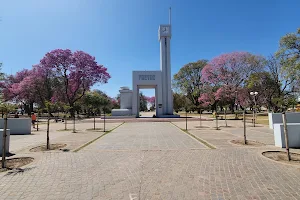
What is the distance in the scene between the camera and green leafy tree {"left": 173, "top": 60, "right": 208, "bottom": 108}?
150 feet

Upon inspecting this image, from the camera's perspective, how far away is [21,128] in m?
12.8

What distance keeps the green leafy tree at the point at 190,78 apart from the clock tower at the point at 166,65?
12.9 m

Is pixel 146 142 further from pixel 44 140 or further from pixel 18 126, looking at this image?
pixel 18 126

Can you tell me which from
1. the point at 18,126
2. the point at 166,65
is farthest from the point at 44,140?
→ the point at 166,65

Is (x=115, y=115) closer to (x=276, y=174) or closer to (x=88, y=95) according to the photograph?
(x=88, y=95)

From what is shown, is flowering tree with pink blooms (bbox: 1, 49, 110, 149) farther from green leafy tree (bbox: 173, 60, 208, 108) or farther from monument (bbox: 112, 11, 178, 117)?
green leafy tree (bbox: 173, 60, 208, 108)

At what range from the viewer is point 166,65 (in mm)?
34844

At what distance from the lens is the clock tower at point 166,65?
34.5 meters

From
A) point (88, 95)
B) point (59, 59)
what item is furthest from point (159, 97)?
point (59, 59)

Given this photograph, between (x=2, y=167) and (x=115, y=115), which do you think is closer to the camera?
(x=2, y=167)

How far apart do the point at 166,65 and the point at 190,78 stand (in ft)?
46.7

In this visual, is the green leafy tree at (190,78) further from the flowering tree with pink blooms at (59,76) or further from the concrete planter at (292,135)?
the concrete planter at (292,135)

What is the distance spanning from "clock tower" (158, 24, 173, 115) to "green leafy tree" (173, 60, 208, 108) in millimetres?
12872

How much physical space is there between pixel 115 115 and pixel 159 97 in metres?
8.69
